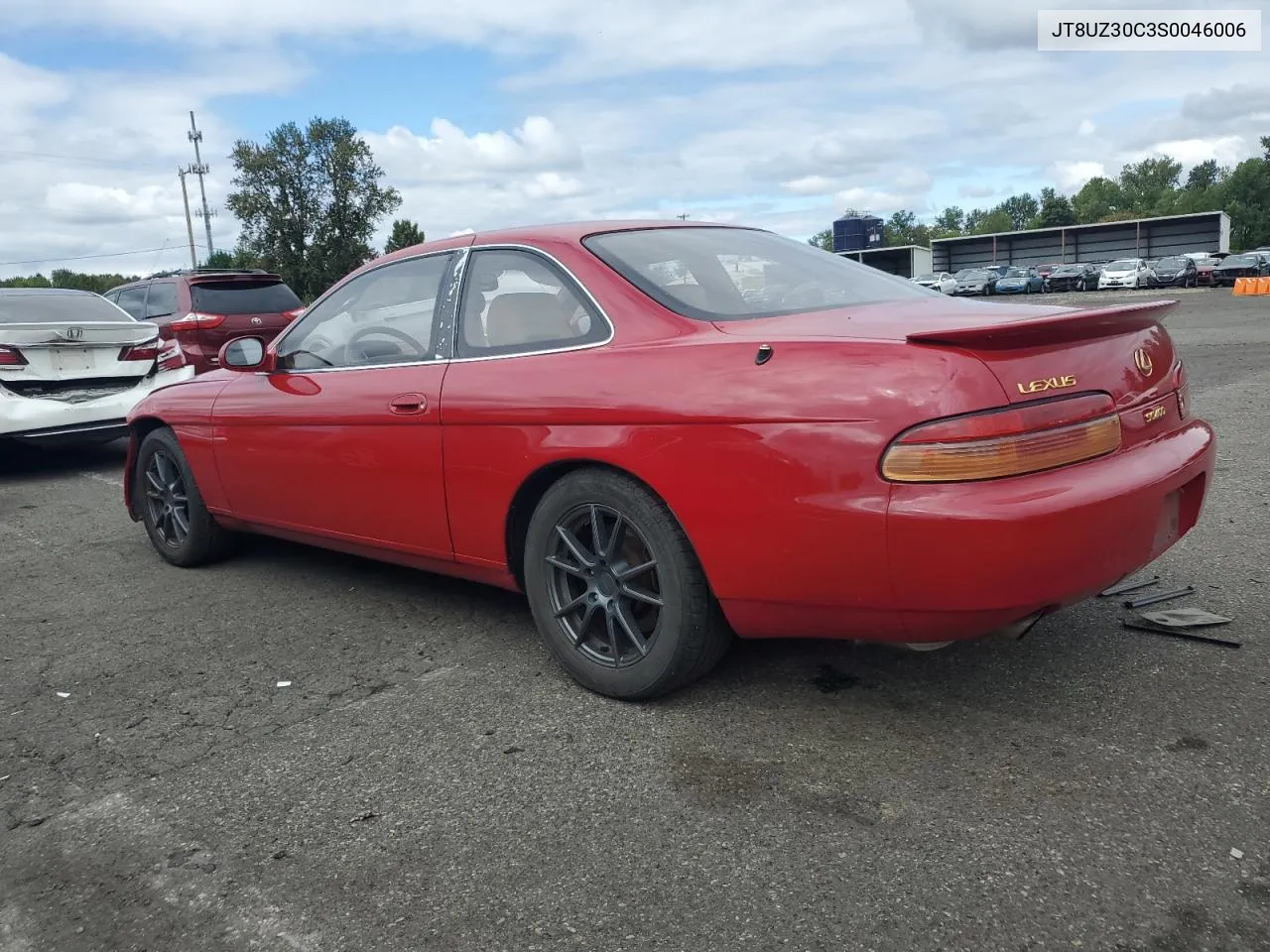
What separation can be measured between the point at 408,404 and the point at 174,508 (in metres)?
2.06

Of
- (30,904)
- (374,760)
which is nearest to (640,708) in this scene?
(374,760)

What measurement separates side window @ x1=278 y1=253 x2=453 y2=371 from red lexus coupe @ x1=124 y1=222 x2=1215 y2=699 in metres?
0.01

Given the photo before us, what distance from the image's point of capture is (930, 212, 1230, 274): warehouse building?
57.0 metres

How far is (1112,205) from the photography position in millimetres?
131000

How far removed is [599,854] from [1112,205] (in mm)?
146137

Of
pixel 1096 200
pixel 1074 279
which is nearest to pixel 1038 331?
pixel 1074 279

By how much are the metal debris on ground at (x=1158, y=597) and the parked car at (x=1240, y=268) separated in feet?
154

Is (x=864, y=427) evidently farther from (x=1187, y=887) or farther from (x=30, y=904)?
(x=30, y=904)

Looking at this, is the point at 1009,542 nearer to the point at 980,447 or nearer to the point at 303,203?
the point at 980,447

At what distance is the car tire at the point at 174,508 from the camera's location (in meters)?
4.91

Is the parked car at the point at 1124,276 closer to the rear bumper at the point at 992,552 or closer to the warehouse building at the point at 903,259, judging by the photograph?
the warehouse building at the point at 903,259

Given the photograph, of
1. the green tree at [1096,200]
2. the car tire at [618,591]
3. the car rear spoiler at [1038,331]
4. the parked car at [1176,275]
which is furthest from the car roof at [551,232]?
the green tree at [1096,200]

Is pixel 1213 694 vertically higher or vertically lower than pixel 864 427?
lower

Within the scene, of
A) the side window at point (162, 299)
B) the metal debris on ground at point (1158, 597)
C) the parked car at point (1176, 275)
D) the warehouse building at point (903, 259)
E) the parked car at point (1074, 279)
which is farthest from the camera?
the warehouse building at point (903, 259)
